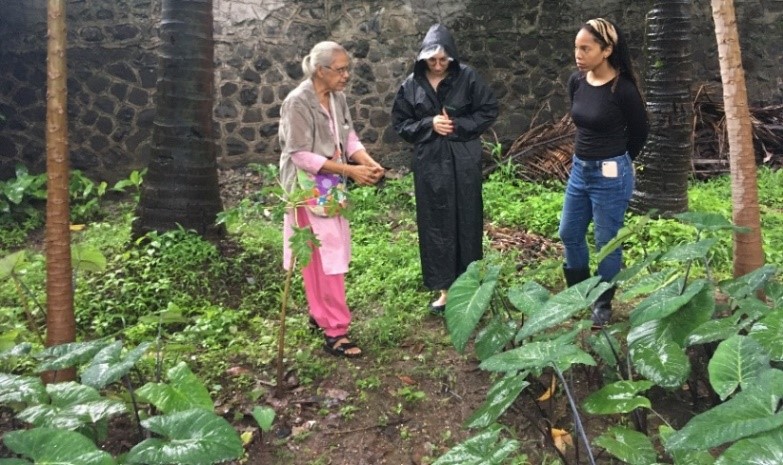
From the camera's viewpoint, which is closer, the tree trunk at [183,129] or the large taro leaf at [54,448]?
the large taro leaf at [54,448]

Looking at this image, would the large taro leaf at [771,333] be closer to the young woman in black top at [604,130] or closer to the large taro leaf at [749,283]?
the large taro leaf at [749,283]

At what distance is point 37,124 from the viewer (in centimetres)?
718

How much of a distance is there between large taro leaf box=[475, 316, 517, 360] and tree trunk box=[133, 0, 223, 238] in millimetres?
2501

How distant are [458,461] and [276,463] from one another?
0.93m

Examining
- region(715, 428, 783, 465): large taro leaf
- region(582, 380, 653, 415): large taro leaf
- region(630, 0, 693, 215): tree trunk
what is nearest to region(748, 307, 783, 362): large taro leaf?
region(582, 380, 653, 415): large taro leaf

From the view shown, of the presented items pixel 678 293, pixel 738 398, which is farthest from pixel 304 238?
pixel 738 398

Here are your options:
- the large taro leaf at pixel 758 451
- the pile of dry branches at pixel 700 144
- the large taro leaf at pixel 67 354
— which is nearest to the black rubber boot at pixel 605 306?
the large taro leaf at pixel 758 451

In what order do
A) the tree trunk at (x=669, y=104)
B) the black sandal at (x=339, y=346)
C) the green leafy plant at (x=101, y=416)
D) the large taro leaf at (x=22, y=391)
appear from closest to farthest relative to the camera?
the green leafy plant at (x=101, y=416) → the large taro leaf at (x=22, y=391) → the black sandal at (x=339, y=346) → the tree trunk at (x=669, y=104)

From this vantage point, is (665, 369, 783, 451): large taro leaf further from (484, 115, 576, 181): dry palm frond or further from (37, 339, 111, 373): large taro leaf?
(484, 115, 576, 181): dry palm frond

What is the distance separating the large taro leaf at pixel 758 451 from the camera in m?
1.79

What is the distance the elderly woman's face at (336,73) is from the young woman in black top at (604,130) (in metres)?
1.15

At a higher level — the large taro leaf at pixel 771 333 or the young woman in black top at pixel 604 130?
the young woman in black top at pixel 604 130

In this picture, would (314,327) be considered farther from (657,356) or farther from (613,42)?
(613,42)

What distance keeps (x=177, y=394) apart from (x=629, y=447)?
159 centimetres
